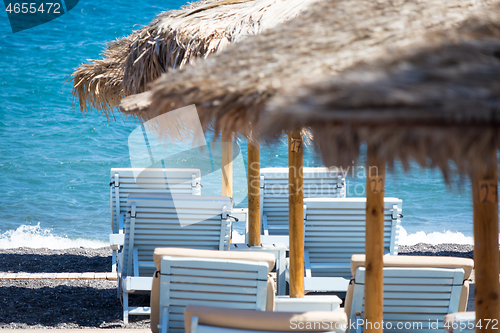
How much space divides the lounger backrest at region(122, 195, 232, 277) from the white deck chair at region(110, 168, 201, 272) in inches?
60.4

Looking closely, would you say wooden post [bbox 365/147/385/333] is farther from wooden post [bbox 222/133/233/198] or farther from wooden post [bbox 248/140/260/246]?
wooden post [bbox 222/133/233/198]

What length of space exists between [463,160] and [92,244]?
1013 centimetres

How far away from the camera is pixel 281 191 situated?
5512 millimetres

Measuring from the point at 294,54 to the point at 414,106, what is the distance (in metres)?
0.58

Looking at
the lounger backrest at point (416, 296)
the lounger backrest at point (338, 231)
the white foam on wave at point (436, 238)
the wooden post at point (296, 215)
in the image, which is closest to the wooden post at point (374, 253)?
the lounger backrest at point (416, 296)

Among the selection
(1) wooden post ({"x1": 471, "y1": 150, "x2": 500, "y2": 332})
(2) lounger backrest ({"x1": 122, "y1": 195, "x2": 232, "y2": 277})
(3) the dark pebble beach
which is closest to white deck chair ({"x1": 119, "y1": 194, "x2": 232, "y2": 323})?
(2) lounger backrest ({"x1": 122, "y1": 195, "x2": 232, "y2": 277})

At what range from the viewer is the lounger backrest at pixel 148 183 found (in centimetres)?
538

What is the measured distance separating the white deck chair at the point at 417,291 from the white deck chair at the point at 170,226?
1463mm

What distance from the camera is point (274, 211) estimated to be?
548cm

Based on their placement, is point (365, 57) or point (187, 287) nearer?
point (365, 57)

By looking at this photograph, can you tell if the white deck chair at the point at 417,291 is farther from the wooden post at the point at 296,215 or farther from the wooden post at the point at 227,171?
the wooden post at the point at 227,171

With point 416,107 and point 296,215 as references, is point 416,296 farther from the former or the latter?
point 416,107

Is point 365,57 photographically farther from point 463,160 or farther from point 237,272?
point 237,272

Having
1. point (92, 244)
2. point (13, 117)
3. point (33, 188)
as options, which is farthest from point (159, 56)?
point (13, 117)
